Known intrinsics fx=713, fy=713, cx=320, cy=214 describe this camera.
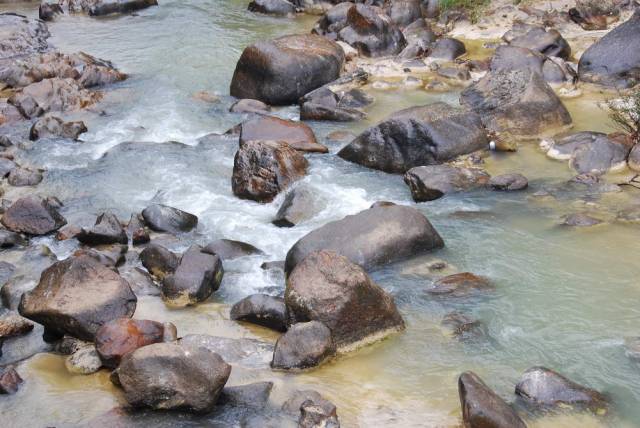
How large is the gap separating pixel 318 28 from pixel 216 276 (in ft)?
34.8

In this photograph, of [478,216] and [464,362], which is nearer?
[464,362]

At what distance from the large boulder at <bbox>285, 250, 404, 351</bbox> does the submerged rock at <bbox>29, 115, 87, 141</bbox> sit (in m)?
6.59

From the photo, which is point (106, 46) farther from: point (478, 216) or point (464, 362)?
point (464, 362)

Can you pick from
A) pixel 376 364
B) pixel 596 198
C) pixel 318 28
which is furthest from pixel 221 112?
pixel 376 364

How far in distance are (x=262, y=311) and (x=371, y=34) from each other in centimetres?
981

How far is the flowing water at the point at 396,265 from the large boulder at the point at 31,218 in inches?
10.6

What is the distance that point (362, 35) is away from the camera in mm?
15086

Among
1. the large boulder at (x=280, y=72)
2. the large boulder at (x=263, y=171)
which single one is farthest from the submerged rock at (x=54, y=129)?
the large boulder at (x=263, y=171)

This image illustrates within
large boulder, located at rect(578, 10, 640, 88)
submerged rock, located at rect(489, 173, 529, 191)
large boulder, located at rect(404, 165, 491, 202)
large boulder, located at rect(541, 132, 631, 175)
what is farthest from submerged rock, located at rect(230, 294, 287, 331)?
large boulder, located at rect(578, 10, 640, 88)

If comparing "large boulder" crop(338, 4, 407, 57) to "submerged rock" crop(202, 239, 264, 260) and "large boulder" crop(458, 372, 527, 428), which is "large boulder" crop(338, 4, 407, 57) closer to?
"submerged rock" crop(202, 239, 264, 260)

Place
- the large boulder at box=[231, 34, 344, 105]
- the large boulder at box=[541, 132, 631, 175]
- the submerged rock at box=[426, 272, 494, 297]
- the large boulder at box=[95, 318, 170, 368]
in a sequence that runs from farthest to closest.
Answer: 1. the large boulder at box=[231, 34, 344, 105]
2. the large boulder at box=[541, 132, 631, 175]
3. the submerged rock at box=[426, 272, 494, 297]
4. the large boulder at box=[95, 318, 170, 368]

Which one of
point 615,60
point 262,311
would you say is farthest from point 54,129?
point 615,60

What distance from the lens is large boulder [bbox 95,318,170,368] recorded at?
580cm

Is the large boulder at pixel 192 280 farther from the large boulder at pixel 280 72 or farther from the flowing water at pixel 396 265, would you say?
the large boulder at pixel 280 72
